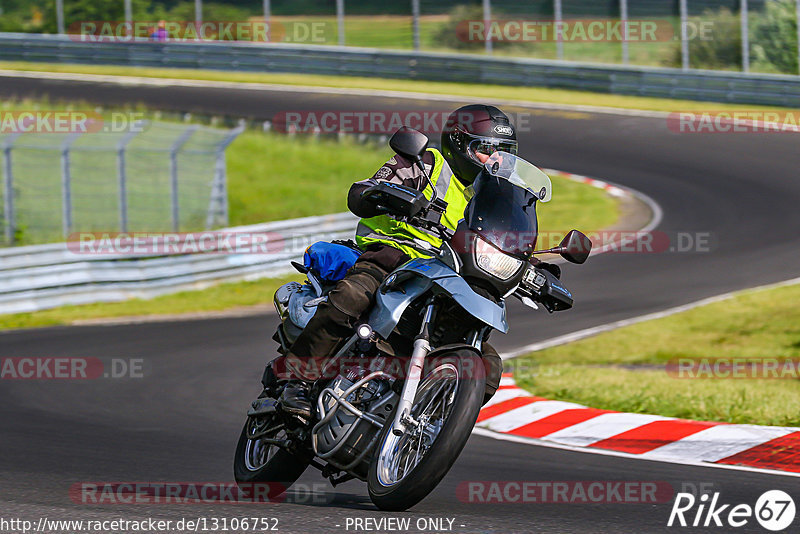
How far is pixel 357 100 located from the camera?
1212 inches

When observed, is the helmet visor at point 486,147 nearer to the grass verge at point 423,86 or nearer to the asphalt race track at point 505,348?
the asphalt race track at point 505,348

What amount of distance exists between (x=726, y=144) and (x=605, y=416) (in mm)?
18978

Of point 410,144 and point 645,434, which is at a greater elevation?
point 410,144

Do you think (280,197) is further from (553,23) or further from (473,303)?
(473,303)

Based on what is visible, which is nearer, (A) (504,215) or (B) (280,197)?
(A) (504,215)

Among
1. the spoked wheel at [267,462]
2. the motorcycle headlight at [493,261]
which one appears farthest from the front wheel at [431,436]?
the spoked wheel at [267,462]

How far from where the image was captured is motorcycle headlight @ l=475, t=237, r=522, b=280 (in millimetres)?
5382

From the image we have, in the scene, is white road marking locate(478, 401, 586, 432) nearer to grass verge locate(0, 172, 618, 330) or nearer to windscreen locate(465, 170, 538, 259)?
windscreen locate(465, 170, 538, 259)

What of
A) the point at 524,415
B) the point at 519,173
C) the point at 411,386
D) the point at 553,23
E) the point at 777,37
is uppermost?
the point at 553,23

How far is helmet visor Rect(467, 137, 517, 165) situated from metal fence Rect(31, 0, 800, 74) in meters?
25.2

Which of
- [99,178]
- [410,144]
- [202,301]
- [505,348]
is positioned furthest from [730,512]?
[99,178]

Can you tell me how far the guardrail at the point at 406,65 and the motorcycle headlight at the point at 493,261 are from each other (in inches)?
971

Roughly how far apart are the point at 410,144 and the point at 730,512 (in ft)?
7.54

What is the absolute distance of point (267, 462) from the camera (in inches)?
258
